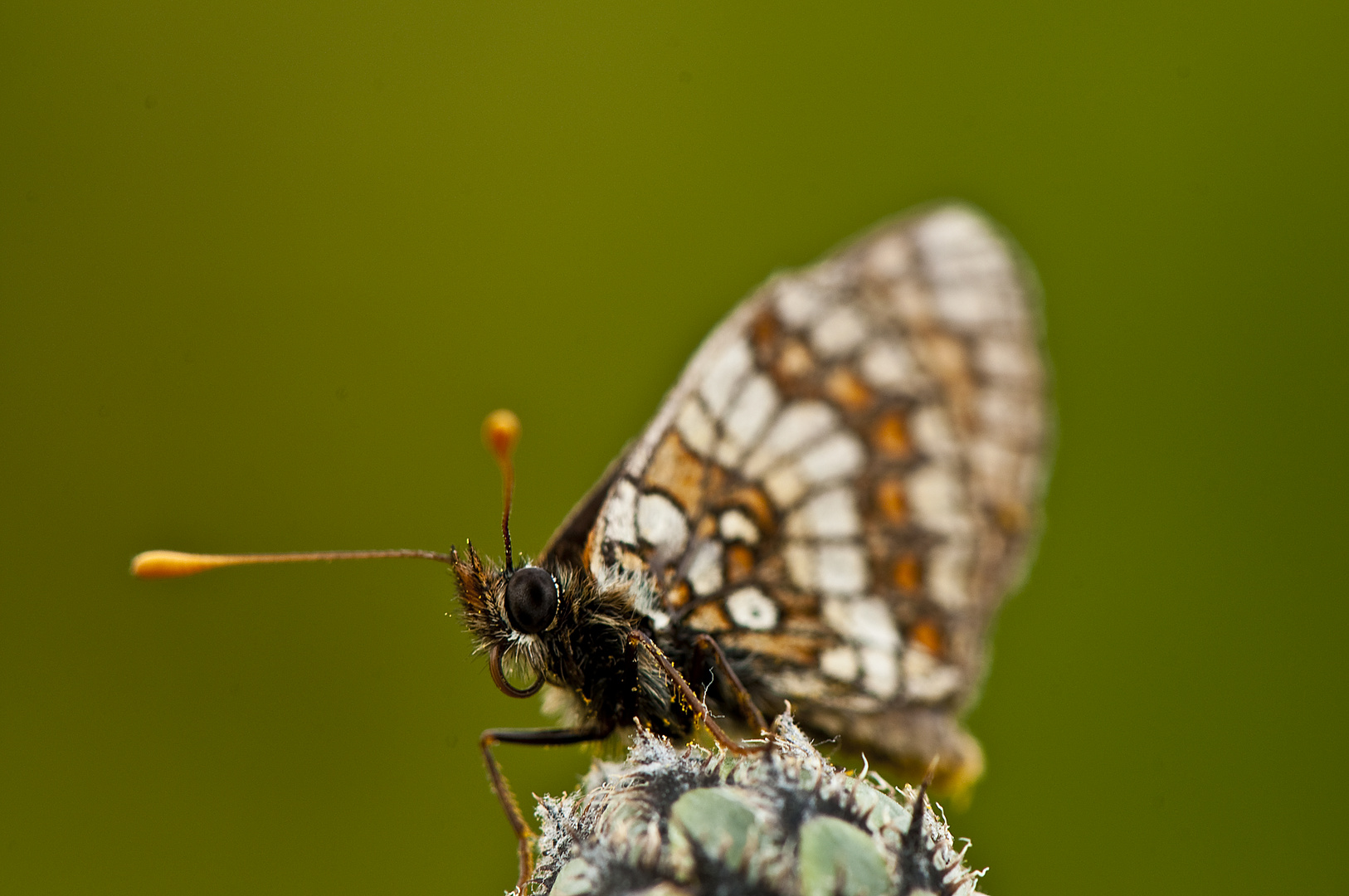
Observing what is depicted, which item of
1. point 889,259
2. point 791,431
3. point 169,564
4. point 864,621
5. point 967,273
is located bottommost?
point 864,621

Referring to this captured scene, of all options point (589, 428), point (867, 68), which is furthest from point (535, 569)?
point (867, 68)

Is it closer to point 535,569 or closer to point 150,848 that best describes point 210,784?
point 150,848

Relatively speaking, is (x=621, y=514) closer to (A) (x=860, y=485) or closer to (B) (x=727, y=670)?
(B) (x=727, y=670)

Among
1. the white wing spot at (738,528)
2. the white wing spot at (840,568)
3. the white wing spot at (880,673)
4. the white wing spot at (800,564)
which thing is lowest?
the white wing spot at (880,673)

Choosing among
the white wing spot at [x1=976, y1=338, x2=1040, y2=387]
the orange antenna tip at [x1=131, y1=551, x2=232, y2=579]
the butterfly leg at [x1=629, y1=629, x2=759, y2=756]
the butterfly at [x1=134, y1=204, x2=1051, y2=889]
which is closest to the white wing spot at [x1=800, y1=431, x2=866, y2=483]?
the butterfly at [x1=134, y1=204, x2=1051, y2=889]

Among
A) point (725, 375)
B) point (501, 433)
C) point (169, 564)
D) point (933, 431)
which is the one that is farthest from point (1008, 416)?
point (169, 564)

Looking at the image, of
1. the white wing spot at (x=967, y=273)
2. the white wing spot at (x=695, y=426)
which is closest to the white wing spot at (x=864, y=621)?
the white wing spot at (x=695, y=426)

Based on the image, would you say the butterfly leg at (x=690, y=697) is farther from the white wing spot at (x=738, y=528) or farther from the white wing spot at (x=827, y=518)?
the white wing spot at (x=827, y=518)
